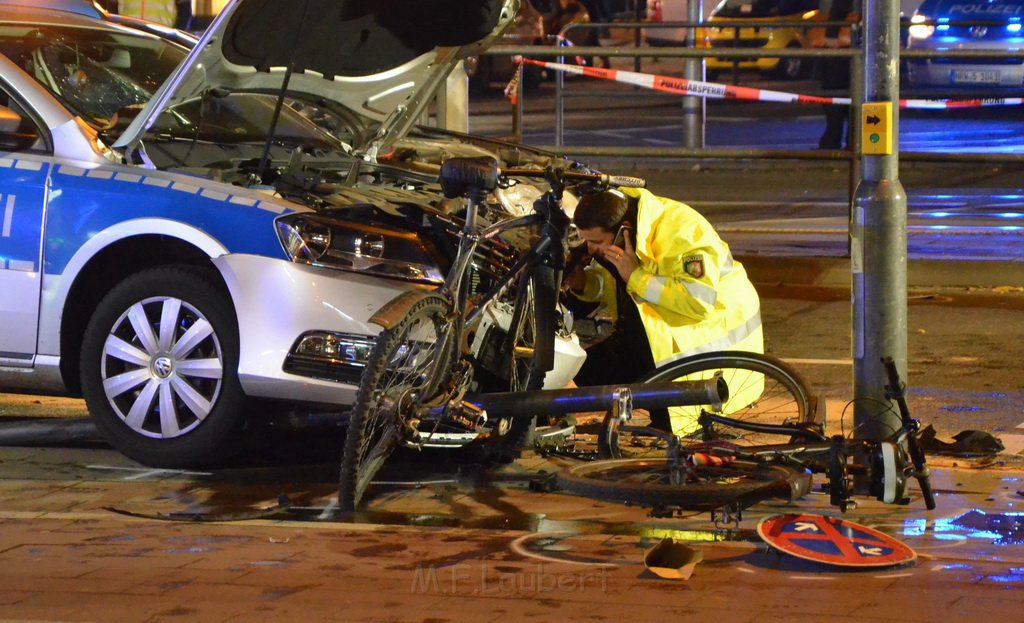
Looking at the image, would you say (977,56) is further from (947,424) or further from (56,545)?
(56,545)

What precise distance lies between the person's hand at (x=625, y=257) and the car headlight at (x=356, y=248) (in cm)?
76

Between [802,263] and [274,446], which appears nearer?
[274,446]

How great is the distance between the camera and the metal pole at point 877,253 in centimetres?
613

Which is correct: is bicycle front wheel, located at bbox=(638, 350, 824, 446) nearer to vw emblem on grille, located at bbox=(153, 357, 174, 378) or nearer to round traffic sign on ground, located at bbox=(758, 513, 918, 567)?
round traffic sign on ground, located at bbox=(758, 513, 918, 567)

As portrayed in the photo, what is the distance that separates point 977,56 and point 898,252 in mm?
6502

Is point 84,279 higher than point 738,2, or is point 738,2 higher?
point 738,2

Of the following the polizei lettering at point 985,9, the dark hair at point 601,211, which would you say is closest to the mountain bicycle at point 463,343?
the dark hair at point 601,211

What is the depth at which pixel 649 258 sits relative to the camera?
673cm

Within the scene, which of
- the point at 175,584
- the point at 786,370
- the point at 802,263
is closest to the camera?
the point at 175,584

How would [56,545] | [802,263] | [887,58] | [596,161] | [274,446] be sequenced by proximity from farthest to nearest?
1. [596,161]
2. [802,263]
3. [274,446]
4. [887,58]
5. [56,545]

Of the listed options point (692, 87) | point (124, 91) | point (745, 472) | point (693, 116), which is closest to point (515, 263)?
point (745, 472)

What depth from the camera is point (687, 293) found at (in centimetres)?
670

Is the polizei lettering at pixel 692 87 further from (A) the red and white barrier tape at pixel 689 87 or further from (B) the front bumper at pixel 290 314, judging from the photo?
(B) the front bumper at pixel 290 314

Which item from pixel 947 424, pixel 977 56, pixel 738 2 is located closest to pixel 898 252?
pixel 947 424
